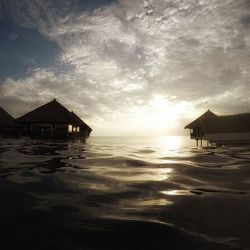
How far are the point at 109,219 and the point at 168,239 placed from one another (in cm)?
87

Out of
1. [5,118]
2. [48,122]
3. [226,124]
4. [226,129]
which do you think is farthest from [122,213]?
[5,118]

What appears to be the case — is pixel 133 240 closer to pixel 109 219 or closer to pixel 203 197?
pixel 109 219

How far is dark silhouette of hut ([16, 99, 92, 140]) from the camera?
33.6 m

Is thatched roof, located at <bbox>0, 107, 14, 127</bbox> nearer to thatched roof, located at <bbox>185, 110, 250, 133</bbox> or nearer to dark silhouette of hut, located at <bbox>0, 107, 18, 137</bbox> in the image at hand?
dark silhouette of hut, located at <bbox>0, 107, 18, 137</bbox>

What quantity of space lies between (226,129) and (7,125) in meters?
31.1

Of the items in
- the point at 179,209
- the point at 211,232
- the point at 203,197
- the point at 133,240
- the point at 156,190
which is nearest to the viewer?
the point at 133,240

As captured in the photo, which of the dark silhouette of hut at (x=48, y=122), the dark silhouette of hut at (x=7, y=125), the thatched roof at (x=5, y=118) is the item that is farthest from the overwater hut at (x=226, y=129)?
the thatched roof at (x=5, y=118)

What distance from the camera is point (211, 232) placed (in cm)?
305

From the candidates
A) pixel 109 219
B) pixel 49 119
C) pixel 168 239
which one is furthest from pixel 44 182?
pixel 49 119

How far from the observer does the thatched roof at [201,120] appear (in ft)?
139

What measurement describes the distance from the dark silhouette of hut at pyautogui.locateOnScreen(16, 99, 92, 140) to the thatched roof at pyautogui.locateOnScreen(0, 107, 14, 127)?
6.75 meters

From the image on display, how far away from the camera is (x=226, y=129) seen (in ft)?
126

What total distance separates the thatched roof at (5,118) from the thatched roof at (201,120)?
27.1 metres

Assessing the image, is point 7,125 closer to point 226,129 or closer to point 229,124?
point 226,129
